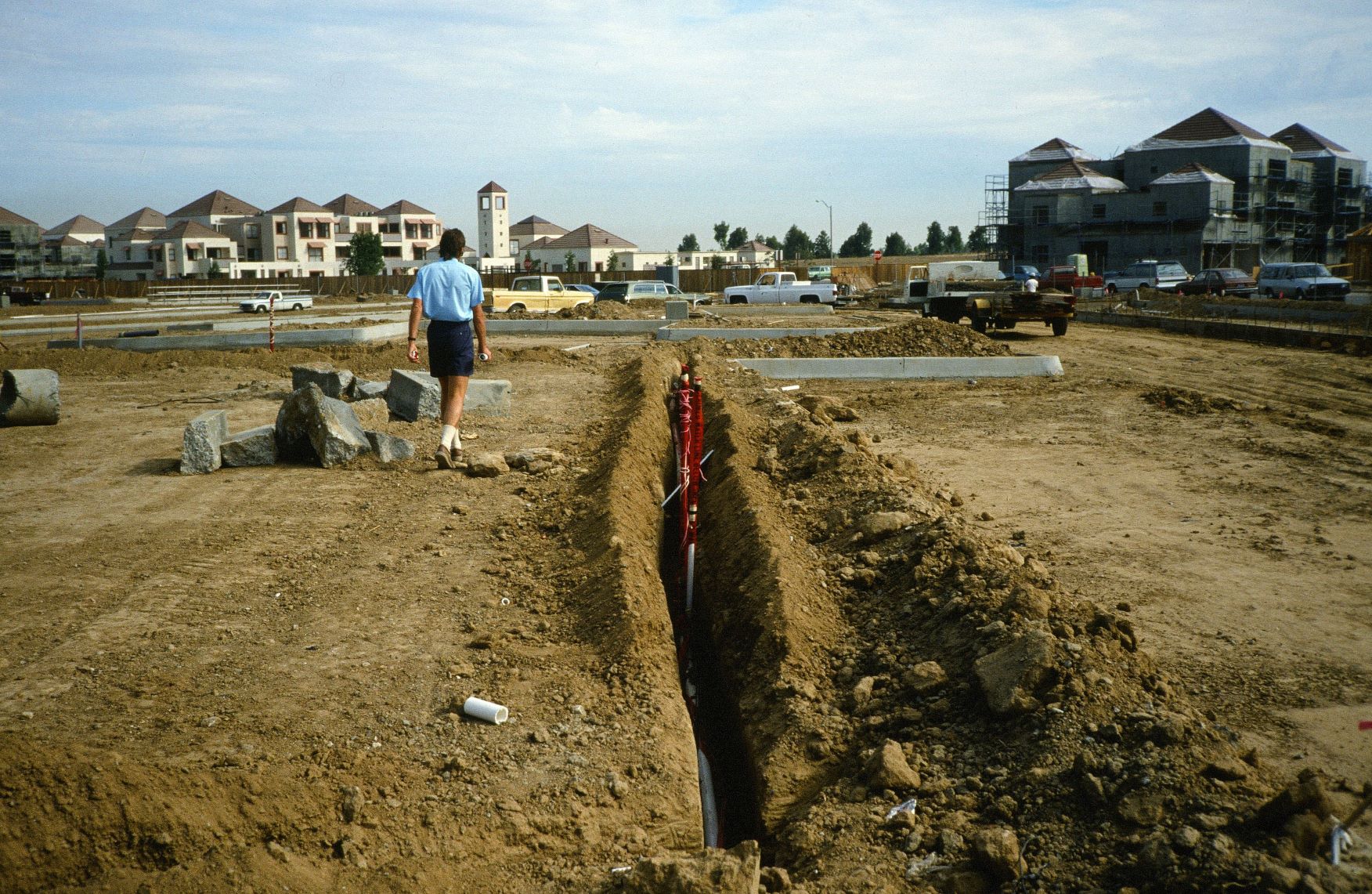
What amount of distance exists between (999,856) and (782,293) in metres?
39.5

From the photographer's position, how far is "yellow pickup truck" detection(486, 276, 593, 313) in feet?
113

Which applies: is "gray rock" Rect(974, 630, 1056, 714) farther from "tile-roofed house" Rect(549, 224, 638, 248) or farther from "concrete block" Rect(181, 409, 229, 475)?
"tile-roofed house" Rect(549, 224, 638, 248)

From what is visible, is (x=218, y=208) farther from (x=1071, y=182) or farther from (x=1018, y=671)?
(x=1018, y=671)

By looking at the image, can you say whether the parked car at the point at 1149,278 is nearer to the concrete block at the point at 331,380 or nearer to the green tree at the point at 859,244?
the concrete block at the point at 331,380

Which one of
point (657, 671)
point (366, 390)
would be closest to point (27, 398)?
point (366, 390)

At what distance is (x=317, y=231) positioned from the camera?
104 metres

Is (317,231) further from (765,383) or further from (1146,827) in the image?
(1146,827)

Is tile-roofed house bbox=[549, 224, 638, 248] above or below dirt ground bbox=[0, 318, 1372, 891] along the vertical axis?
above

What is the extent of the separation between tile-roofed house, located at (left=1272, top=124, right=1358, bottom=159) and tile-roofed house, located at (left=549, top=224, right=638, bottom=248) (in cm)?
6412

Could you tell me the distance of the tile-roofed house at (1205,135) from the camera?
6994 cm

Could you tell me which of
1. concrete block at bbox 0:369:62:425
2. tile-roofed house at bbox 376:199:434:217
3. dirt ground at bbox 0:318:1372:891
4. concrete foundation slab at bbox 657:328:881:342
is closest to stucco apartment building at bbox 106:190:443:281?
tile-roofed house at bbox 376:199:434:217

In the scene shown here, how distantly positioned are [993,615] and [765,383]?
1044 cm

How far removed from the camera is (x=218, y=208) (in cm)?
10994

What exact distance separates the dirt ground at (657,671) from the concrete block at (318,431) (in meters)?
0.29
